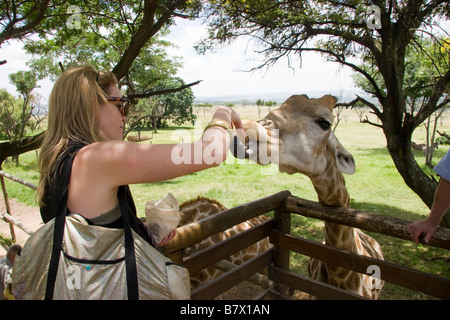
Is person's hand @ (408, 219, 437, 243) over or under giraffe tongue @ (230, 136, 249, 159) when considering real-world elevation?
under

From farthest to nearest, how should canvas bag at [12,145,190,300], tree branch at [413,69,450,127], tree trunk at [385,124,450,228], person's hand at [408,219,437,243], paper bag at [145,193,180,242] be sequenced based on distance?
tree trunk at [385,124,450,228], tree branch at [413,69,450,127], person's hand at [408,219,437,243], paper bag at [145,193,180,242], canvas bag at [12,145,190,300]

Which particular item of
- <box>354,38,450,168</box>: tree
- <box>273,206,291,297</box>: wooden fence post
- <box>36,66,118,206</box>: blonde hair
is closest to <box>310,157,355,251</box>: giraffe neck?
<box>273,206,291,297</box>: wooden fence post

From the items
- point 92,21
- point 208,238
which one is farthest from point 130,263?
point 92,21

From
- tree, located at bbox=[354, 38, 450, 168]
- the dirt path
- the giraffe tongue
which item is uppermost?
tree, located at bbox=[354, 38, 450, 168]

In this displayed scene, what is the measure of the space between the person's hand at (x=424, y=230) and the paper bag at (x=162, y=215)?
4.87 feet

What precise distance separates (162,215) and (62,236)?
1.61 feet

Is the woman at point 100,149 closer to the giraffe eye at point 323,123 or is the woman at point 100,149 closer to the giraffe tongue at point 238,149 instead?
the giraffe tongue at point 238,149

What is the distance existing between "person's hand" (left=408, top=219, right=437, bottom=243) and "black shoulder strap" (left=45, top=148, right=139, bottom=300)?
170cm

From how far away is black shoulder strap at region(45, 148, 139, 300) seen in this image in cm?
109

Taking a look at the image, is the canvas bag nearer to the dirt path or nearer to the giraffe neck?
the giraffe neck

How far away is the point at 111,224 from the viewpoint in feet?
4.04
